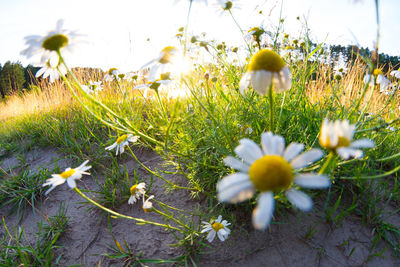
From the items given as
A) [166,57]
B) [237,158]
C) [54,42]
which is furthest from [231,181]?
[54,42]

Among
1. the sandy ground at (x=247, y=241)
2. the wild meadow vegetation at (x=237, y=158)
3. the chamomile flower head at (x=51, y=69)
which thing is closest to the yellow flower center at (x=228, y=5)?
the wild meadow vegetation at (x=237, y=158)

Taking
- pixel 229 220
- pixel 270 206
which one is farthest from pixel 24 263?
pixel 270 206

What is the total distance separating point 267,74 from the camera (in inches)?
37.7

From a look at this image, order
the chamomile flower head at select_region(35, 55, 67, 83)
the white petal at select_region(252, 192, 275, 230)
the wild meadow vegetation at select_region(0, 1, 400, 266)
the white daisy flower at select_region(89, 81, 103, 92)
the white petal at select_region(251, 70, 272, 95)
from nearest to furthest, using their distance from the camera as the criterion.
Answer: the white petal at select_region(252, 192, 275, 230) < the wild meadow vegetation at select_region(0, 1, 400, 266) < the white petal at select_region(251, 70, 272, 95) < the chamomile flower head at select_region(35, 55, 67, 83) < the white daisy flower at select_region(89, 81, 103, 92)

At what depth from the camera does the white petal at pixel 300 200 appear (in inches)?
25.3

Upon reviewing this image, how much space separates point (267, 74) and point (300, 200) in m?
0.54

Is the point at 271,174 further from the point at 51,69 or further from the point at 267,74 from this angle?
the point at 51,69

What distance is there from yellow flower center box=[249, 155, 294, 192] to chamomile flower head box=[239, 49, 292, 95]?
38 cm

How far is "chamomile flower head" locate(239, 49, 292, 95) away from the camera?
37.8 inches

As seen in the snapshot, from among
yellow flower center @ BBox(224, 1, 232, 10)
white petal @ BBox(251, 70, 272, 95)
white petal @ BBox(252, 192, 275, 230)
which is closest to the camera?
white petal @ BBox(252, 192, 275, 230)

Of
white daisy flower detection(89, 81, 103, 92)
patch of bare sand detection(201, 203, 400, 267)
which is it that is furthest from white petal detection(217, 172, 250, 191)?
white daisy flower detection(89, 81, 103, 92)

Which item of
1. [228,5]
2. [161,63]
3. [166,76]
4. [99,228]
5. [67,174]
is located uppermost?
[228,5]

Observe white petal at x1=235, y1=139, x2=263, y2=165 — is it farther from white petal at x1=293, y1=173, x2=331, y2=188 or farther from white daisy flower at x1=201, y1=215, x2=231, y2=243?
white daisy flower at x1=201, y1=215, x2=231, y2=243

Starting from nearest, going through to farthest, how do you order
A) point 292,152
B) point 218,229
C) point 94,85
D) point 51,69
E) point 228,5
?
point 292,152
point 218,229
point 51,69
point 228,5
point 94,85
